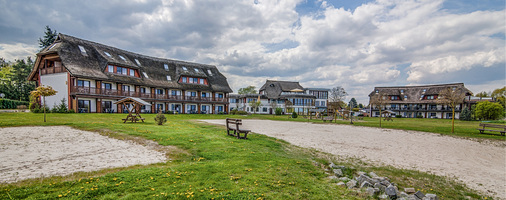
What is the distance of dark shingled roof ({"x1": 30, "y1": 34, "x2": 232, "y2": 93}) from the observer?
3148 cm

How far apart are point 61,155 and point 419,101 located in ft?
271

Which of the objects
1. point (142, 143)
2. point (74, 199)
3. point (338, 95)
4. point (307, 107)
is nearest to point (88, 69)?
point (142, 143)

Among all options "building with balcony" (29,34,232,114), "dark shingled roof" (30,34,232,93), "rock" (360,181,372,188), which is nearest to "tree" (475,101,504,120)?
"dark shingled roof" (30,34,232,93)

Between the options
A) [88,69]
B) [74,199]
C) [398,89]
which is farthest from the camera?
[398,89]

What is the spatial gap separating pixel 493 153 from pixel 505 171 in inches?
187

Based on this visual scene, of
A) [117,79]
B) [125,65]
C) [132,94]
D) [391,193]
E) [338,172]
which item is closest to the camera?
[391,193]

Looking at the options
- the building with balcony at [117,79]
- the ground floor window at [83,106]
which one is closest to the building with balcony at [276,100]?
the building with balcony at [117,79]

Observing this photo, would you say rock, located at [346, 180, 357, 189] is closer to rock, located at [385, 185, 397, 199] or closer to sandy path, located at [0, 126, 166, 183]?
rock, located at [385, 185, 397, 199]

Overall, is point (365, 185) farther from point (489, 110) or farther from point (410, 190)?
point (489, 110)

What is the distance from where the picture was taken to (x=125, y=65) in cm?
3741

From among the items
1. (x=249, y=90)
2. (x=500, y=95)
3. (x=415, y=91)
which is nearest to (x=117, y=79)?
(x=249, y=90)

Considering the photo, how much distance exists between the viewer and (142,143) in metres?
10.4

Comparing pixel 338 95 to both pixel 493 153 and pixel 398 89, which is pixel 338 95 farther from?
pixel 493 153

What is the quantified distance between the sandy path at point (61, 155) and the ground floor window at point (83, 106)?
22794 mm
